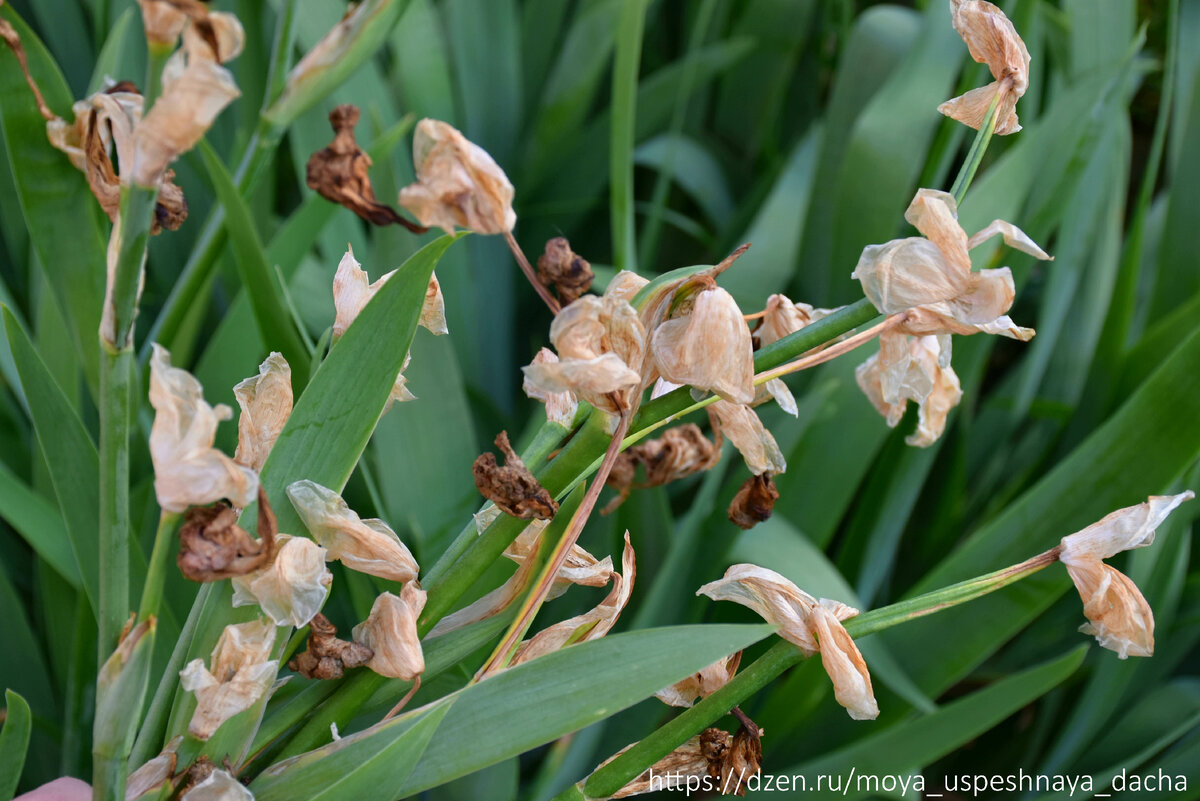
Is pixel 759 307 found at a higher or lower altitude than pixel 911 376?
lower

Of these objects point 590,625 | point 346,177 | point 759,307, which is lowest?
point 759,307

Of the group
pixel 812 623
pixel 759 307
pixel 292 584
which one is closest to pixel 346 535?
pixel 292 584

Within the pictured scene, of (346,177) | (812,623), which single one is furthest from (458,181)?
(812,623)

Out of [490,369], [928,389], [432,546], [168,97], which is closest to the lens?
[168,97]

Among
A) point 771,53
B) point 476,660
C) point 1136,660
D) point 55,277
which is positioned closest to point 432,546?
point 476,660

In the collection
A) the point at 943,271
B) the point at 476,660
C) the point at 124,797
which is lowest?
the point at 476,660

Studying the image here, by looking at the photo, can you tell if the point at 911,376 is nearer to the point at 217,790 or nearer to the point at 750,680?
the point at 750,680

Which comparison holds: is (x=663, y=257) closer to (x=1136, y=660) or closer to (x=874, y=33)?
(x=874, y=33)

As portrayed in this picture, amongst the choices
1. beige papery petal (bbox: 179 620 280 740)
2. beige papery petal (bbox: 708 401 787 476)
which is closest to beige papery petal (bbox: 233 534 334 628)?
beige papery petal (bbox: 179 620 280 740)

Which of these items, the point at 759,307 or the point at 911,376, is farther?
the point at 759,307
